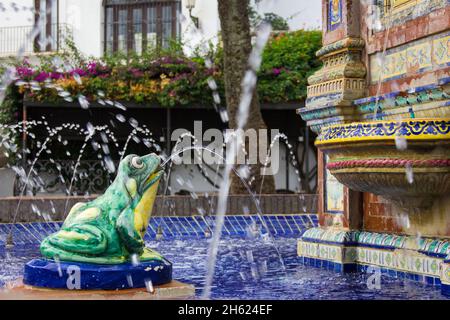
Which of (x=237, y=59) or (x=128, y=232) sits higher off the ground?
(x=237, y=59)

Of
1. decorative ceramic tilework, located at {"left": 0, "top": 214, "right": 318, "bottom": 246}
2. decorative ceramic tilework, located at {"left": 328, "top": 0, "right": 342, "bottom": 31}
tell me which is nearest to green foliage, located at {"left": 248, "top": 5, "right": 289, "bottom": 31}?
decorative ceramic tilework, located at {"left": 0, "top": 214, "right": 318, "bottom": 246}

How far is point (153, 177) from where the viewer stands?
17.9ft

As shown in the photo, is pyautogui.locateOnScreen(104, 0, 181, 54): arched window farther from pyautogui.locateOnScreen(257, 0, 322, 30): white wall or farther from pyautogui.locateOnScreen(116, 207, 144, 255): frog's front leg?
pyautogui.locateOnScreen(116, 207, 144, 255): frog's front leg

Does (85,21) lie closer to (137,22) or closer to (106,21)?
(106,21)

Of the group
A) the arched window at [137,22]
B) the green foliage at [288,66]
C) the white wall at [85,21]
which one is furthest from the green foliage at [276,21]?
the white wall at [85,21]

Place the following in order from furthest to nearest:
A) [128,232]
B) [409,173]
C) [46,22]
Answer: [46,22] < [409,173] < [128,232]

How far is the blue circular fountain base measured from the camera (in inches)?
200

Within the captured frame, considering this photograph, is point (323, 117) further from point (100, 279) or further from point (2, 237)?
point (2, 237)

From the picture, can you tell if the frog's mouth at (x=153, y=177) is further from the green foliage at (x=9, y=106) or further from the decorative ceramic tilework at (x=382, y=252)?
the green foliage at (x=9, y=106)

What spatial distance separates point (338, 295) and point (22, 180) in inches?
551

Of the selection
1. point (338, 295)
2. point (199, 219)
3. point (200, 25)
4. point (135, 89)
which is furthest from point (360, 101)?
point (200, 25)

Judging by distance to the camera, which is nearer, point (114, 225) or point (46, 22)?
point (114, 225)

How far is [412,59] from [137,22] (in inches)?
762

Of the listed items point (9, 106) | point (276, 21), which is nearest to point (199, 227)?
point (9, 106)
